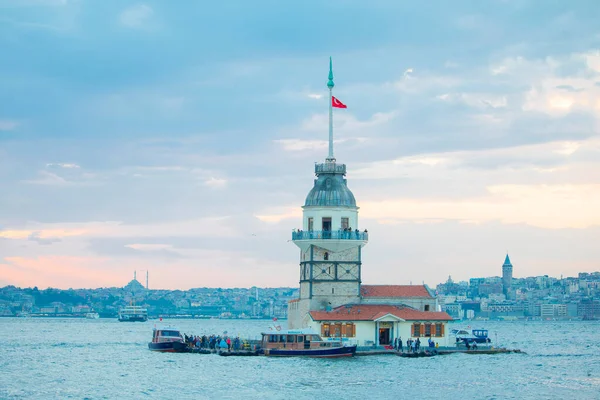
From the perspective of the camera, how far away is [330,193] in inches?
3425

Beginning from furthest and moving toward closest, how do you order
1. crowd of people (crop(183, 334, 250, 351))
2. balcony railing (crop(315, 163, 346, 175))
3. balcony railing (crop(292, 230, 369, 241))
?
balcony railing (crop(315, 163, 346, 175)), balcony railing (crop(292, 230, 369, 241)), crowd of people (crop(183, 334, 250, 351))

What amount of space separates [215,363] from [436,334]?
16.1m

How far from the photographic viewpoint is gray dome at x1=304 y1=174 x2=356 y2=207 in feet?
284

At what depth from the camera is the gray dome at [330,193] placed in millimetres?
86688

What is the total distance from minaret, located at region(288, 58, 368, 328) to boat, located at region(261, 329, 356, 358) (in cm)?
536

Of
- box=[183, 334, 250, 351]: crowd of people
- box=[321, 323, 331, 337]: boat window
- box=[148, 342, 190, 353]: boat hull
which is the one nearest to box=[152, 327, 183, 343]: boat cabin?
box=[148, 342, 190, 353]: boat hull

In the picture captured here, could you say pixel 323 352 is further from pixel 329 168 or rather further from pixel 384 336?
pixel 329 168

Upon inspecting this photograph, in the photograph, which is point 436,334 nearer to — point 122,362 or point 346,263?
point 346,263

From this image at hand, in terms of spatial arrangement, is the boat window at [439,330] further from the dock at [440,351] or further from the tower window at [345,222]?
the tower window at [345,222]

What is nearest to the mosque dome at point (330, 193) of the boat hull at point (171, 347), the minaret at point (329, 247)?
the minaret at point (329, 247)

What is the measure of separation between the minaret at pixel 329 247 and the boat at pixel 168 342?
30.4ft

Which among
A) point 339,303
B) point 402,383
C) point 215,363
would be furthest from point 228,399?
point 339,303

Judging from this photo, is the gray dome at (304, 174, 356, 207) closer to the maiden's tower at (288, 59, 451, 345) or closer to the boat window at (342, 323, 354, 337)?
the maiden's tower at (288, 59, 451, 345)

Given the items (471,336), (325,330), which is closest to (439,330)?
(325,330)
